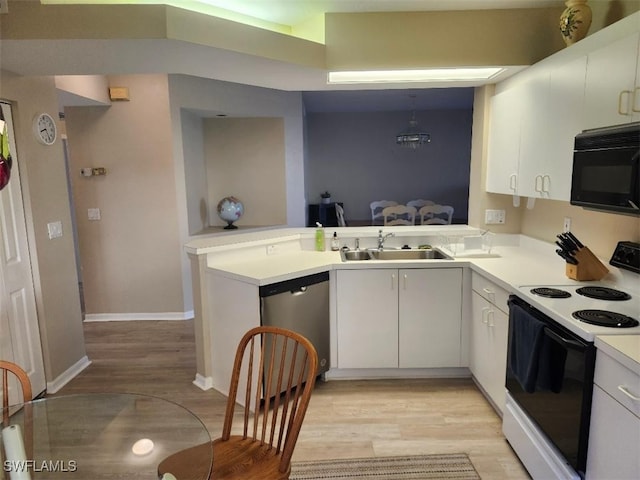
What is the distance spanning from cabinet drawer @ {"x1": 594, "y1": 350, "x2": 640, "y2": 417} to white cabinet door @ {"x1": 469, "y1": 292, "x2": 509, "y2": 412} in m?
0.73

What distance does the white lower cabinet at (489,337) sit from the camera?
2.29 meters

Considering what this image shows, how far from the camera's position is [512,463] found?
2.05 metres

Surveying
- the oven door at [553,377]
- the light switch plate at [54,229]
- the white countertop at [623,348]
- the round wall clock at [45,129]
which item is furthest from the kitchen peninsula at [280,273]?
the round wall clock at [45,129]

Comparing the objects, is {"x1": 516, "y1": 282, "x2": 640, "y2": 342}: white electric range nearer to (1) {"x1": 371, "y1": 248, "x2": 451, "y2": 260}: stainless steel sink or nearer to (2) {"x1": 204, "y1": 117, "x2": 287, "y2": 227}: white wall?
(1) {"x1": 371, "y1": 248, "x2": 451, "y2": 260}: stainless steel sink

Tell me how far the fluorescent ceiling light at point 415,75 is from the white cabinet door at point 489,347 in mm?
1491

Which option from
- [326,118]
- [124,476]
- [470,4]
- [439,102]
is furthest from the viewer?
[326,118]

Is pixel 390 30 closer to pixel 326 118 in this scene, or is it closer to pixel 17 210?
pixel 17 210

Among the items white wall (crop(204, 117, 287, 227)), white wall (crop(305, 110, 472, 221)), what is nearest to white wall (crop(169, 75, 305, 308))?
white wall (crop(204, 117, 287, 227))

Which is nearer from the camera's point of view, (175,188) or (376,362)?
(376,362)

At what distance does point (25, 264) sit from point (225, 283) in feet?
4.26

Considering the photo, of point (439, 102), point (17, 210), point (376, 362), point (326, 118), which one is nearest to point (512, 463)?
point (376, 362)

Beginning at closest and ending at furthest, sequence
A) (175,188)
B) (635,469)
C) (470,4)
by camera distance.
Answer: (635,469), (470,4), (175,188)

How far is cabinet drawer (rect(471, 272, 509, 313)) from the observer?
7.41 ft

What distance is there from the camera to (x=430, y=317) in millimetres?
2789
